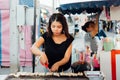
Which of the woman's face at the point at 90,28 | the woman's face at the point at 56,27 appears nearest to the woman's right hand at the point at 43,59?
the woman's face at the point at 56,27

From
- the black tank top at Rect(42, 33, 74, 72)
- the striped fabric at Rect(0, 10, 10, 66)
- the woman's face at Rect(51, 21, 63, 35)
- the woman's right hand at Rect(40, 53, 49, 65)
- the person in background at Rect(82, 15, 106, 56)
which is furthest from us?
the striped fabric at Rect(0, 10, 10, 66)

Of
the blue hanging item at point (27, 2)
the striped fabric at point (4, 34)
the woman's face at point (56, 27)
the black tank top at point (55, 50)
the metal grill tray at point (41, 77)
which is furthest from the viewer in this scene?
the striped fabric at point (4, 34)

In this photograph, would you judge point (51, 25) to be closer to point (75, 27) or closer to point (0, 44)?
point (75, 27)

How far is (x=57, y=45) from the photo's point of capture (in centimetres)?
324

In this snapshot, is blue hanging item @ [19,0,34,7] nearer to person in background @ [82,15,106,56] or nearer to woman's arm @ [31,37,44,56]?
woman's arm @ [31,37,44,56]

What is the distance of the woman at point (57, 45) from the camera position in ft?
10.3

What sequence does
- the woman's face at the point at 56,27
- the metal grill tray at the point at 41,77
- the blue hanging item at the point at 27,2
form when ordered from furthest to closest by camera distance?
the blue hanging item at the point at 27,2
the woman's face at the point at 56,27
the metal grill tray at the point at 41,77

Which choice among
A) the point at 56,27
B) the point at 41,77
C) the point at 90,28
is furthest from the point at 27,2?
the point at 90,28

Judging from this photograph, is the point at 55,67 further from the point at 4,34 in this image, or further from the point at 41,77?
the point at 4,34

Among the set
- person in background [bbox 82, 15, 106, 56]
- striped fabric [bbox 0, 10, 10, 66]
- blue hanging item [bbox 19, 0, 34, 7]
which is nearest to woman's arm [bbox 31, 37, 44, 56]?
blue hanging item [bbox 19, 0, 34, 7]

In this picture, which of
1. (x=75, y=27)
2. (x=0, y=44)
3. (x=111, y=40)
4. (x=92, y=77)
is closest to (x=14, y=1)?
(x=92, y=77)

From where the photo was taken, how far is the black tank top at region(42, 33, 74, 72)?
322 centimetres

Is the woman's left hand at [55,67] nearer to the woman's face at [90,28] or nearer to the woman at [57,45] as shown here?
the woman at [57,45]

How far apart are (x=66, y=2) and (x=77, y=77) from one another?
2345 mm
